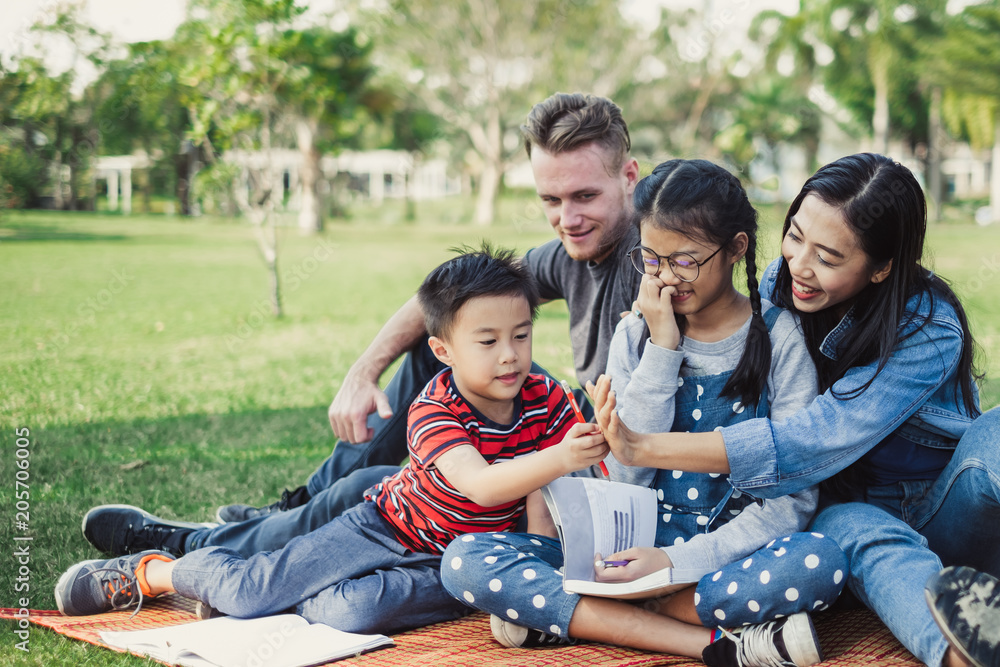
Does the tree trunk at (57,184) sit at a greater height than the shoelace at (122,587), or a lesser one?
greater

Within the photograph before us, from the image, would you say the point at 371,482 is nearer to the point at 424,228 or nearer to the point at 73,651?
the point at 73,651

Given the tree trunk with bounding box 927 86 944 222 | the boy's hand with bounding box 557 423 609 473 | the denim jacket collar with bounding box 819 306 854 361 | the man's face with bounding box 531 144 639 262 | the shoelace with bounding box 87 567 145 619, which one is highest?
the tree trunk with bounding box 927 86 944 222

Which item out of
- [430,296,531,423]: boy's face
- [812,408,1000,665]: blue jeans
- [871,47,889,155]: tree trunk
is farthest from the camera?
[871,47,889,155]: tree trunk

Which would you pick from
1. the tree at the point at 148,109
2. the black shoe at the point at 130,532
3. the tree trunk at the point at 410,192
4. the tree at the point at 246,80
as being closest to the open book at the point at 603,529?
the black shoe at the point at 130,532

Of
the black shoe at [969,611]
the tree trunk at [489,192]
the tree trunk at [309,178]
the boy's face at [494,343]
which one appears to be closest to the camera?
the black shoe at [969,611]

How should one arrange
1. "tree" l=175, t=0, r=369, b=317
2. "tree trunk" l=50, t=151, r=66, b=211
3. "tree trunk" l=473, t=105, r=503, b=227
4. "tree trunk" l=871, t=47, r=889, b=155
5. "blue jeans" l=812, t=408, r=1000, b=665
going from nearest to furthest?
"blue jeans" l=812, t=408, r=1000, b=665 → "tree" l=175, t=0, r=369, b=317 → "tree trunk" l=50, t=151, r=66, b=211 → "tree trunk" l=871, t=47, r=889, b=155 → "tree trunk" l=473, t=105, r=503, b=227

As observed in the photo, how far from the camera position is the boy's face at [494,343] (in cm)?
239

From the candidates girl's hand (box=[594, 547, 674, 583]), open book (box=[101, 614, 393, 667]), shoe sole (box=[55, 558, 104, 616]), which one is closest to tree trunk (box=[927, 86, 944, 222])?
girl's hand (box=[594, 547, 674, 583])

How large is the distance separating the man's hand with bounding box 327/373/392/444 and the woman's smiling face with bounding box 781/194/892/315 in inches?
53.8

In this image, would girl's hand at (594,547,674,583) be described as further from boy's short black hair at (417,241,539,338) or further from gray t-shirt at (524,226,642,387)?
gray t-shirt at (524,226,642,387)

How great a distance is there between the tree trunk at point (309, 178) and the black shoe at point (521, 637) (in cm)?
2242

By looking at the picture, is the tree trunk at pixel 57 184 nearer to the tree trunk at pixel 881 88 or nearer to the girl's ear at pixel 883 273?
the girl's ear at pixel 883 273

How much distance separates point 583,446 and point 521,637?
2.02 feet

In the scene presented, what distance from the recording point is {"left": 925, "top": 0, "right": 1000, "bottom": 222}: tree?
25.3 metres
